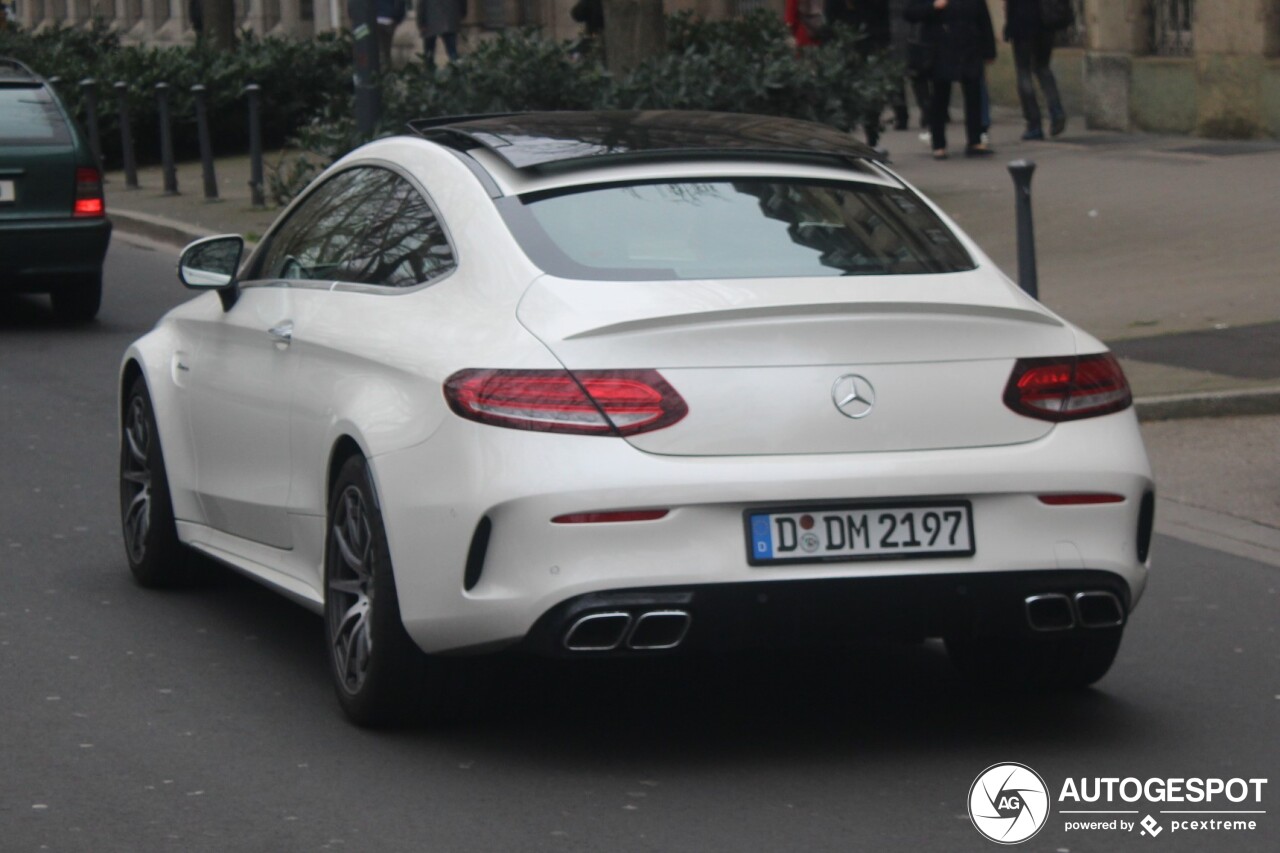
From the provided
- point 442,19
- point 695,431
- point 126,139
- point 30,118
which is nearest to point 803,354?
point 695,431

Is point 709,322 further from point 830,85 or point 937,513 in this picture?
point 830,85

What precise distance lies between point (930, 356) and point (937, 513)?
36 centimetres

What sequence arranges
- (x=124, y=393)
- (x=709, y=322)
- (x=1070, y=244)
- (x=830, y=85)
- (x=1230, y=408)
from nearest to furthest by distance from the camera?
(x=709, y=322)
(x=124, y=393)
(x=1230, y=408)
(x=1070, y=244)
(x=830, y=85)

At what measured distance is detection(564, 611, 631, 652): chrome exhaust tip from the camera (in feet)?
17.5

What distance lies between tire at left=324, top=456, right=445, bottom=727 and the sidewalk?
5.28 metres

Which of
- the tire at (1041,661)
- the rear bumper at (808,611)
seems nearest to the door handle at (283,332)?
the rear bumper at (808,611)

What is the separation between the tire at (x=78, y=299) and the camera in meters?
15.6

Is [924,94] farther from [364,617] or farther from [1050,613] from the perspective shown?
[1050,613]

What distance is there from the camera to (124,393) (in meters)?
8.19

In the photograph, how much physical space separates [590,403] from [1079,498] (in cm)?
117

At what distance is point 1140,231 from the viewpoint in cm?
1666

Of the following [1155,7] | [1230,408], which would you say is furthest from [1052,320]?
[1155,7]

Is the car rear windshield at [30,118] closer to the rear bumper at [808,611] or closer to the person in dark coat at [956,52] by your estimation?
the person in dark coat at [956,52]

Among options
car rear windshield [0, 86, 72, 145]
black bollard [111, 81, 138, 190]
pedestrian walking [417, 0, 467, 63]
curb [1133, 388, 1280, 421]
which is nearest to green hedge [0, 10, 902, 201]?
car rear windshield [0, 86, 72, 145]
